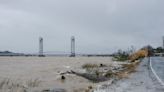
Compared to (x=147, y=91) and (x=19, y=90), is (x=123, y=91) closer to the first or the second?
(x=147, y=91)

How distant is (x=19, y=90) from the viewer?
28.0 metres

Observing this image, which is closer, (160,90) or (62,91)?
(160,90)

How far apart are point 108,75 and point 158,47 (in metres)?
159

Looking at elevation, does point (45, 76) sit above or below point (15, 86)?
below

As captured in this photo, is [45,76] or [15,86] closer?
[15,86]

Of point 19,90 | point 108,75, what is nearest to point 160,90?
point 19,90

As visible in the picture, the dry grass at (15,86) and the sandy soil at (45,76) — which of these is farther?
the sandy soil at (45,76)

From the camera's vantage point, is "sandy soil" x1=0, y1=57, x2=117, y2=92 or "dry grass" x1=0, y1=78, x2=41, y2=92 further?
"sandy soil" x1=0, y1=57, x2=117, y2=92

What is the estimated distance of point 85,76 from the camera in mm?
43094

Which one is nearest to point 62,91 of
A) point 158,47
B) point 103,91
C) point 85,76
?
point 103,91

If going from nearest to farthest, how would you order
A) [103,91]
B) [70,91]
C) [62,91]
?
[103,91] → [62,91] → [70,91]

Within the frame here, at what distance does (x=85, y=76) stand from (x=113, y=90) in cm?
1850

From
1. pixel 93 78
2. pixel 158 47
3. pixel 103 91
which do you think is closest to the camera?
pixel 103 91

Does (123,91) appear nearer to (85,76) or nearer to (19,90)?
(19,90)
